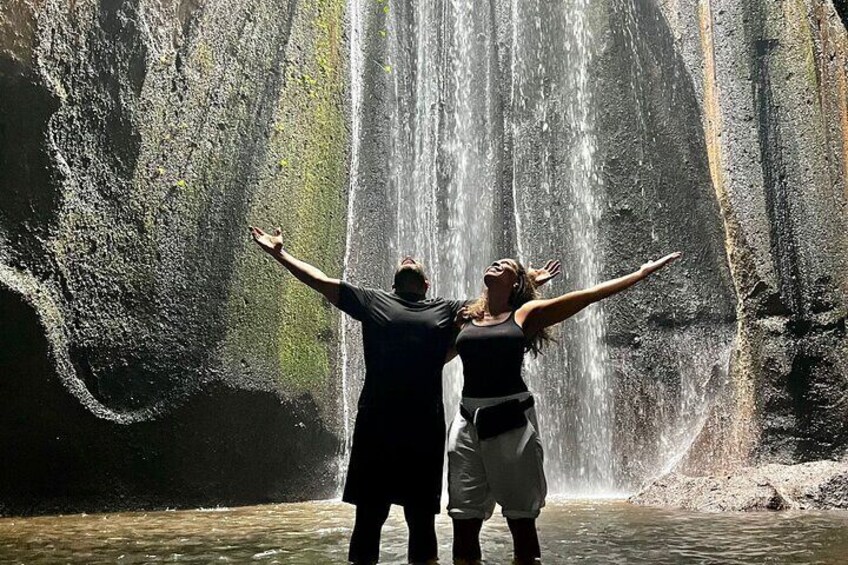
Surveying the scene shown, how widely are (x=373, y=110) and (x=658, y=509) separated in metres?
6.18

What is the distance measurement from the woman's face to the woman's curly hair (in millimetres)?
19

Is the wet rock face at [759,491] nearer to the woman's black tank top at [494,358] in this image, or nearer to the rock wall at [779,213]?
the rock wall at [779,213]

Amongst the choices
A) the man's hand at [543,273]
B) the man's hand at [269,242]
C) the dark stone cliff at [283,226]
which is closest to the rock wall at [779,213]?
the dark stone cliff at [283,226]

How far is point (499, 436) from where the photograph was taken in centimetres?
317

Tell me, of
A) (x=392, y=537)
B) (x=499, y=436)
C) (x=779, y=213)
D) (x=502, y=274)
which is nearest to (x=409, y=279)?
(x=502, y=274)

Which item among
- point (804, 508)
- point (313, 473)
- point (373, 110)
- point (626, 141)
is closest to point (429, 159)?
point (373, 110)

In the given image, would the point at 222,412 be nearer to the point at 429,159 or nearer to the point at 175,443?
the point at 175,443

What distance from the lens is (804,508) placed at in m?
6.69

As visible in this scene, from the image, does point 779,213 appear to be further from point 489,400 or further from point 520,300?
point 489,400

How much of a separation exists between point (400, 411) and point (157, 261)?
16.3 feet

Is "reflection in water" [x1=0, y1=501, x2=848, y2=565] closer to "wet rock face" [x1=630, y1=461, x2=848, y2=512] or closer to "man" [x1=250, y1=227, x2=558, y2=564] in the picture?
"wet rock face" [x1=630, y1=461, x2=848, y2=512]

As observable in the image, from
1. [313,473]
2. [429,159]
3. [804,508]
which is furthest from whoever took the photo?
[429,159]

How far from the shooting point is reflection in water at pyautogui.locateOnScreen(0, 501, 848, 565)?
153 inches

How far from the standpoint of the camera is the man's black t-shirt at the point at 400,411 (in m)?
3.21
